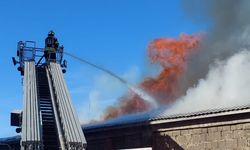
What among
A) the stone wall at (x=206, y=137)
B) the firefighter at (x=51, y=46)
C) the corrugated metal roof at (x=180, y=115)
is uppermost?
the firefighter at (x=51, y=46)

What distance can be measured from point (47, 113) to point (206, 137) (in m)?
7.32

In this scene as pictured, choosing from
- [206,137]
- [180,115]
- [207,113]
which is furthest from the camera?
[180,115]

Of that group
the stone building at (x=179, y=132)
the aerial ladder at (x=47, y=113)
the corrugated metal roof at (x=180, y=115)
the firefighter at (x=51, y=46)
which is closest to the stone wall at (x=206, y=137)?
the stone building at (x=179, y=132)

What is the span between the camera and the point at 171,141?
22.8 metres

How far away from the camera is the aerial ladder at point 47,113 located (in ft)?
62.6

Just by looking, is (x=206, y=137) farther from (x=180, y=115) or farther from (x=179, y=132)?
(x=180, y=115)

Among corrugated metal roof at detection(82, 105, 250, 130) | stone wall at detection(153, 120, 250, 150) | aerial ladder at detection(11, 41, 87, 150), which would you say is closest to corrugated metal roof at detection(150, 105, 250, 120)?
corrugated metal roof at detection(82, 105, 250, 130)

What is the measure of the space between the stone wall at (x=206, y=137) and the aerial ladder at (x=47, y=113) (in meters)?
4.79

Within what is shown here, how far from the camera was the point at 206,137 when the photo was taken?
69.8 ft

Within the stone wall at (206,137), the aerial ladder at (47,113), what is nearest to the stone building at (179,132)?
the stone wall at (206,137)

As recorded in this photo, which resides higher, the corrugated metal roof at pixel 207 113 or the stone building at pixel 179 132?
the corrugated metal roof at pixel 207 113

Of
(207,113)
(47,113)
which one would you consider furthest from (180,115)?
(47,113)

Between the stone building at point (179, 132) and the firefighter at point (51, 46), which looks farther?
the firefighter at point (51, 46)

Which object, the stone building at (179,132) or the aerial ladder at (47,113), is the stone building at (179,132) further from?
the aerial ladder at (47,113)
